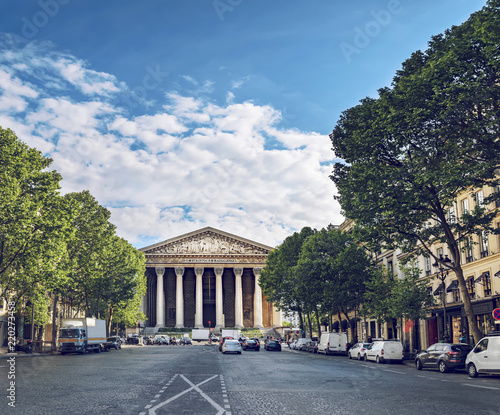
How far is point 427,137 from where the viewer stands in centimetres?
2719

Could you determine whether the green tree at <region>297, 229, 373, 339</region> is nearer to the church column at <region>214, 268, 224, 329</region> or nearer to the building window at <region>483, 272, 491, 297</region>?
the building window at <region>483, 272, 491, 297</region>

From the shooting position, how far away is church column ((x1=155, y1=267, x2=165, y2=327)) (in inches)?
4523

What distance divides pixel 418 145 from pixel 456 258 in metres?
6.16

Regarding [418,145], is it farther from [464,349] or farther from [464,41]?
[464,349]

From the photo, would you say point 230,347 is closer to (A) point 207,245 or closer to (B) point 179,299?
(A) point 207,245

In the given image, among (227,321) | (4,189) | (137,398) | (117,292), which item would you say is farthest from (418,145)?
(227,321)

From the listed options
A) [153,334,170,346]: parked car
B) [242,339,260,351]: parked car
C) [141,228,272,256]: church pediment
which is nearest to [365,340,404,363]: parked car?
[242,339,260,351]: parked car

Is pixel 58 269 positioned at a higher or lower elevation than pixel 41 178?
lower

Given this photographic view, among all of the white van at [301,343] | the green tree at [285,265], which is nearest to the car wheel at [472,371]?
the white van at [301,343]

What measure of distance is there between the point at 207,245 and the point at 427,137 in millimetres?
91122

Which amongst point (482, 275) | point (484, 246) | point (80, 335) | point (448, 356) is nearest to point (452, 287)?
point (482, 275)

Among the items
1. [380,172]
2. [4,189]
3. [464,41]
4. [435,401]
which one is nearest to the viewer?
[435,401]

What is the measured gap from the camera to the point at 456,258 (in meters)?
29.8

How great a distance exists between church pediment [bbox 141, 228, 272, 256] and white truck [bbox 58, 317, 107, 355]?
58281 millimetres
